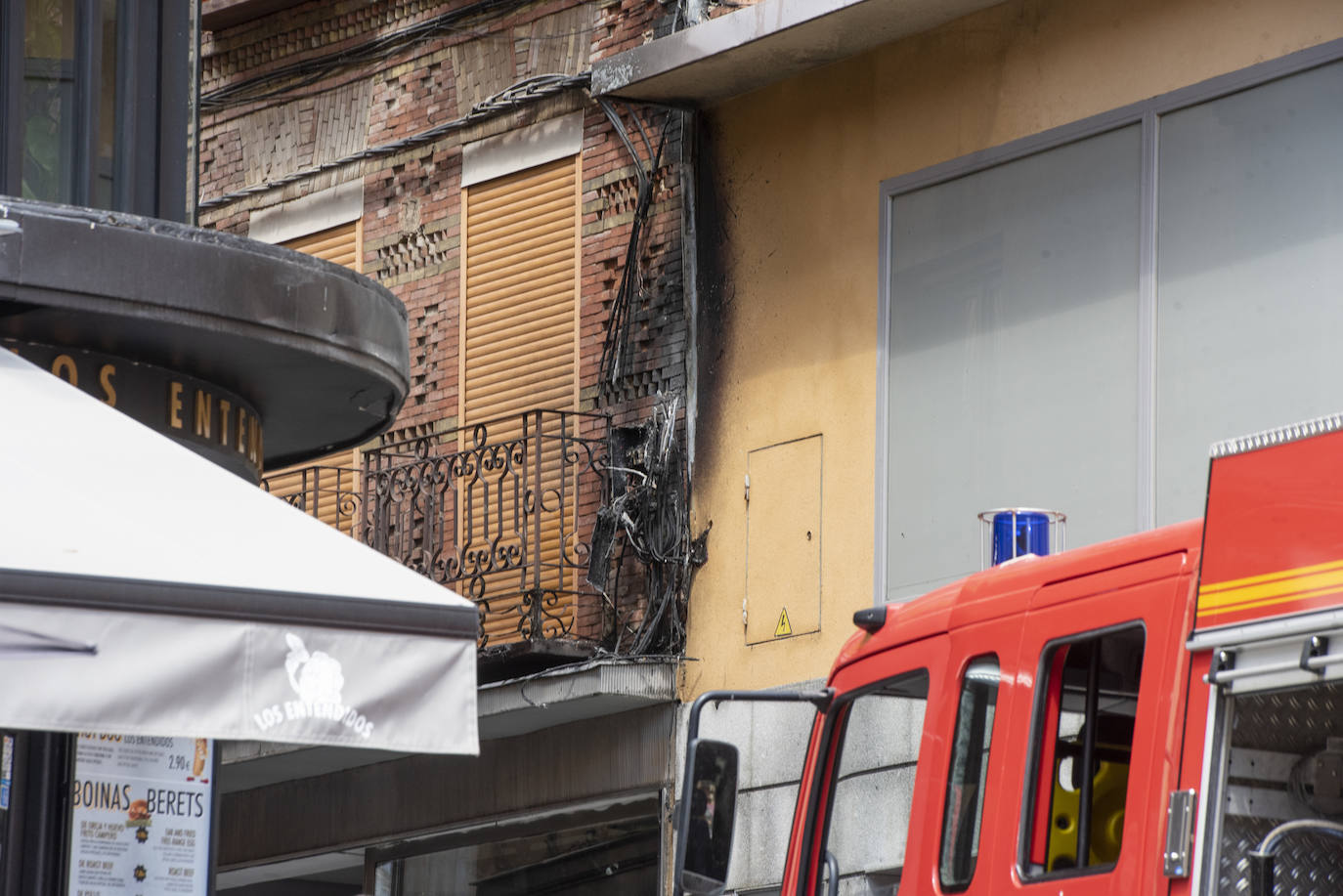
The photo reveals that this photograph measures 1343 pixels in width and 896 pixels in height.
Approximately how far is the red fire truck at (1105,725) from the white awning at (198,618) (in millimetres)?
904

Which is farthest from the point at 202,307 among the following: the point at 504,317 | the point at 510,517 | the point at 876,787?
the point at 504,317

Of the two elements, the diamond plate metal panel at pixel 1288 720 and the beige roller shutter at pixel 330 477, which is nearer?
the diamond plate metal panel at pixel 1288 720

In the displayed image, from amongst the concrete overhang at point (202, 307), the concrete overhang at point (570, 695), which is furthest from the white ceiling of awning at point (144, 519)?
the concrete overhang at point (570, 695)

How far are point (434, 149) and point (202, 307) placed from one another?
9113 millimetres

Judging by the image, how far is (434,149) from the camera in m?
17.0

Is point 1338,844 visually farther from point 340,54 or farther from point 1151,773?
point 340,54

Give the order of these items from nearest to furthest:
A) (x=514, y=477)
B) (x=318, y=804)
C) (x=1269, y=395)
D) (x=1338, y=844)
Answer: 1. (x=1338, y=844)
2. (x=1269, y=395)
3. (x=514, y=477)
4. (x=318, y=804)

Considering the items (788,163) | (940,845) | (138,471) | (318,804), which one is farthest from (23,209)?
(318,804)

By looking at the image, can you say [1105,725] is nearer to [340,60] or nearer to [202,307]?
[202,307]

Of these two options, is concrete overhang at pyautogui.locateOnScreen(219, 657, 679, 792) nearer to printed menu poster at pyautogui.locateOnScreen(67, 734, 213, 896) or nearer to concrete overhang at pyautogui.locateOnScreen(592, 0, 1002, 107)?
concrete overhang at pyautogui.locateOnScreen(592, 0, 1002, 107)

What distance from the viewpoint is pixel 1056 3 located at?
13.1 m

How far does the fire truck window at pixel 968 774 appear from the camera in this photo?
19.8ft

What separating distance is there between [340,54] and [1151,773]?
13.4 metres

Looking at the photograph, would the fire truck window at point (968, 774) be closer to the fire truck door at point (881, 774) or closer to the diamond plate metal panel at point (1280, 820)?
the fire truck door at point (881, 774)
